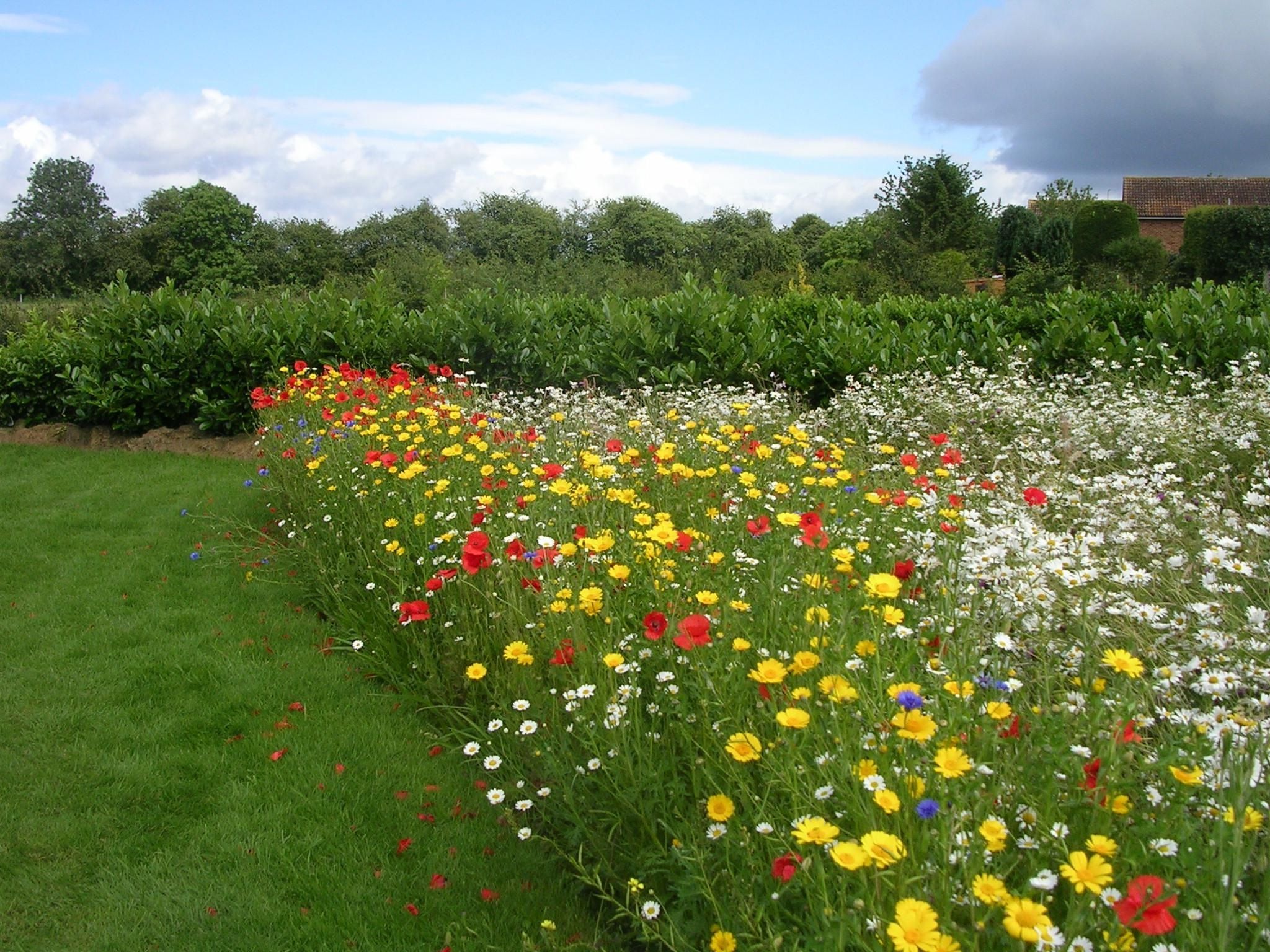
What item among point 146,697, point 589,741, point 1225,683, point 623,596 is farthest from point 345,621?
point 1225,683

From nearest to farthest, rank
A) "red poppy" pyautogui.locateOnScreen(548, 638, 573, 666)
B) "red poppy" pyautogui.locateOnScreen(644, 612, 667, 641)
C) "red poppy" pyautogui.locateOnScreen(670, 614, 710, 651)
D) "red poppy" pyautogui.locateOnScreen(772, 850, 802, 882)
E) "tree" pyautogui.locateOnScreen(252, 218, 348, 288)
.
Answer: "red poppy" pyautogui.locateOnScreen(772, 850, 802, 882), "red poppy" pyautogui.locateOnScreen(670, 614, 710, 651), "red poppy" pyautogui.locateOnScreen(644, 612, 667, 641), "red poppy" pyautogui.locateOnScreen(548, 638, 573, 666), "tree" pyautogui.locateOnScreen(252, 218, 348, 288)

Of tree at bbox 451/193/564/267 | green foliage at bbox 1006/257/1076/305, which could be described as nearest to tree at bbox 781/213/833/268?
tree at bbox 451/193/564/267

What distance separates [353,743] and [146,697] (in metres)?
1.17

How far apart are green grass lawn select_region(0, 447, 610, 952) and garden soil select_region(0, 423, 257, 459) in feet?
12.7

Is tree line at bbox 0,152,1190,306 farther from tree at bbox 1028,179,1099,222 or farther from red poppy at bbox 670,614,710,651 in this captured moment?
red poppy at bbox 670,614,710,651

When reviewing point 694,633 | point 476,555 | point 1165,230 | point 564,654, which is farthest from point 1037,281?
point 1165,230

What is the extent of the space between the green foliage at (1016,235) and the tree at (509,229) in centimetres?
2219

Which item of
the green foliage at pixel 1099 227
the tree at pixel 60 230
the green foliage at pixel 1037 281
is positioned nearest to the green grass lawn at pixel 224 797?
the green foliage at pixel 1037 281

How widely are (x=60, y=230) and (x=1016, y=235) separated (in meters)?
59.2

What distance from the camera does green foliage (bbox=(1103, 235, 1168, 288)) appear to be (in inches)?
1019

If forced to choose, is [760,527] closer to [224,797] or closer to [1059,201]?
[224,797]

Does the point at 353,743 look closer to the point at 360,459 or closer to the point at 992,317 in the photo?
the point at 360,459

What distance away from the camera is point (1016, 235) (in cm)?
3225

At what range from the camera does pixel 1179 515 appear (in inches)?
150
